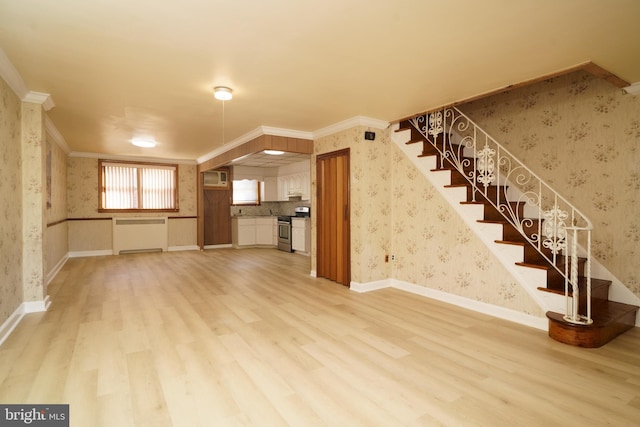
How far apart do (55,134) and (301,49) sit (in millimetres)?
5279

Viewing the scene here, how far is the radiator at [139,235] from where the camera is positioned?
7812 mm

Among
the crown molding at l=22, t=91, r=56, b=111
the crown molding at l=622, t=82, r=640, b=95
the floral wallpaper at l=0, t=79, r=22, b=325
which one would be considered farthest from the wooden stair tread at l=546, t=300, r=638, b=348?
the crown molding at l=22, t=91, r=56, b=111

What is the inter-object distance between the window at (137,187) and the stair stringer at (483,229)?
6472mm

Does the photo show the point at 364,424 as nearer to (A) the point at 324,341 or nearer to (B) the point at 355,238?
(A) the point at 324,341

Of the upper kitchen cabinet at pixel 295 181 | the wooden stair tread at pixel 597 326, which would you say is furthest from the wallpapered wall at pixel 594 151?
the upper kitchen cabinet at pixel 295 181

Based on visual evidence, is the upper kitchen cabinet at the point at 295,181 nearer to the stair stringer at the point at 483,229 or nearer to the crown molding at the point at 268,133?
the crown molding at the point at 268,133

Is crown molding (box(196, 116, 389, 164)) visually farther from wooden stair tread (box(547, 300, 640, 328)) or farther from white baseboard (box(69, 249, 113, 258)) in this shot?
white baseboard (box(69, 249, 113, 258))

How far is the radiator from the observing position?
781 centimetres

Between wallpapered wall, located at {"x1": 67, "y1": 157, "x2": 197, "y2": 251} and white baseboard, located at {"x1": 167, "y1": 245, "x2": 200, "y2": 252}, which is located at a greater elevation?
wallpapered wall, located at {"x1": 67, "y1": 157, "x2": 197, "y2": 251}

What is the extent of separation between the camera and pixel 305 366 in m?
2.34

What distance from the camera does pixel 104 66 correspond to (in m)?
2.76

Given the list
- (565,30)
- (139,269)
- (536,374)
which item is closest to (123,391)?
(536,374)

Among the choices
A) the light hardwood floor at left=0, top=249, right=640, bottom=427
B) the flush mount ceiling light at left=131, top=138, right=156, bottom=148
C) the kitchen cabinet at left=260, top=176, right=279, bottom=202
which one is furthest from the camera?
the kitchen cabinet at left=260, top=176, right=279, bottom=202

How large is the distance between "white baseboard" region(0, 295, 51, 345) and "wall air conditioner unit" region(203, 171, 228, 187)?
18.0ft
